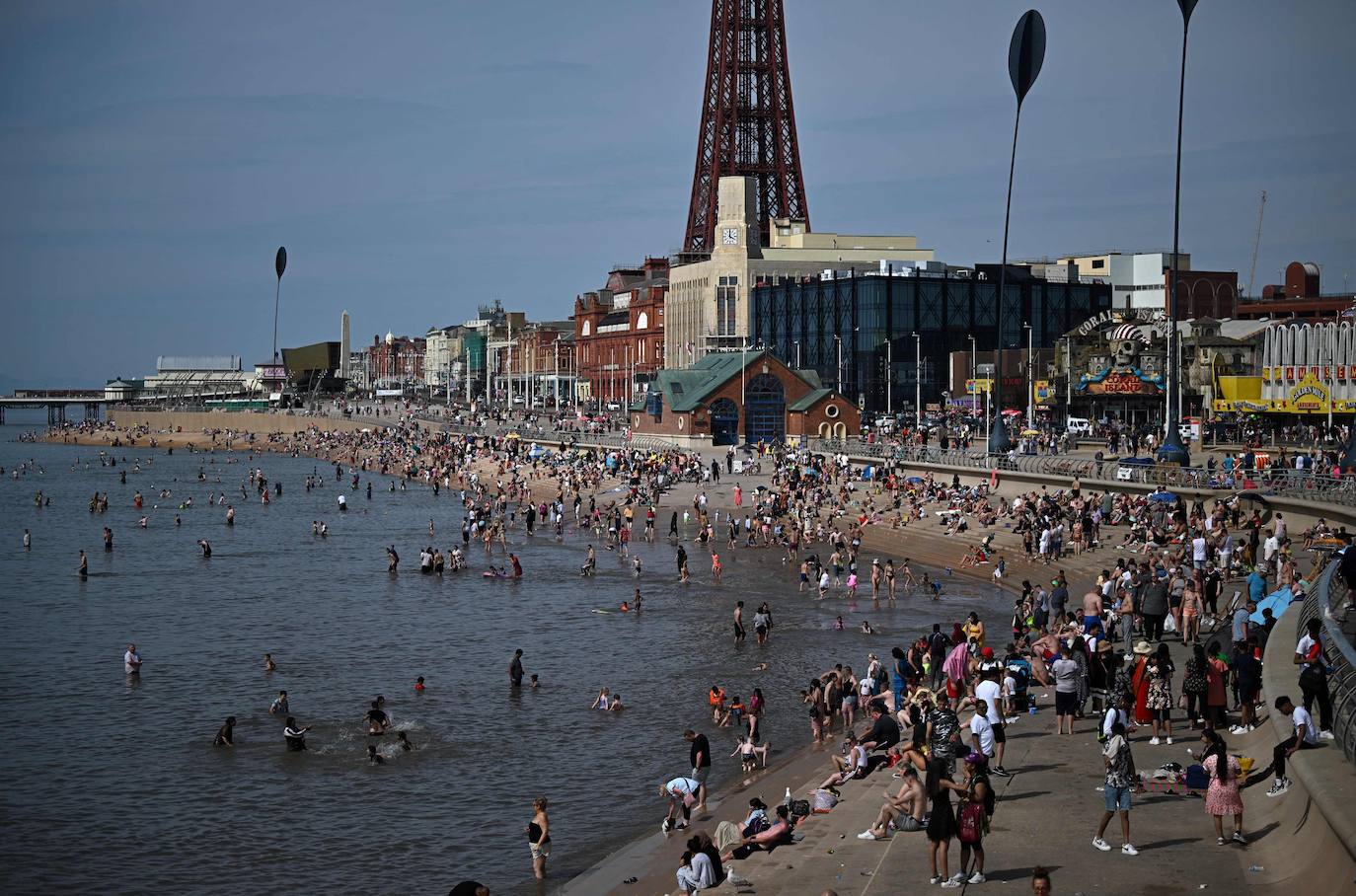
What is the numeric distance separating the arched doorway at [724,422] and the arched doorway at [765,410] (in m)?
0.61

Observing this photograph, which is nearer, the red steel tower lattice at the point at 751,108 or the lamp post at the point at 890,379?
the lamp post at the point at 890,379

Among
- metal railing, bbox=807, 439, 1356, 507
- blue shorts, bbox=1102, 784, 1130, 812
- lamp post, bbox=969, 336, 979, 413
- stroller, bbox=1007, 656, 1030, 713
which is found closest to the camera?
blue shorts, bbox=1102, 784, 1130, 812

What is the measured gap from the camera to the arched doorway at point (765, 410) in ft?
244

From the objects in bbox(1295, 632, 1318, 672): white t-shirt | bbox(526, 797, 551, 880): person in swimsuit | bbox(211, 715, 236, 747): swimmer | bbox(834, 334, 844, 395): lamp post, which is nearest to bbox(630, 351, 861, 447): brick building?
bbox(834, 334, 844, 395): lamp post

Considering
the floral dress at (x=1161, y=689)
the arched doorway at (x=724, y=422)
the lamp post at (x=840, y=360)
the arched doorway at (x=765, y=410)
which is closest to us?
the floral dress at (x=1161, y=689)

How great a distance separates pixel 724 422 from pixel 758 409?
74.8 inches

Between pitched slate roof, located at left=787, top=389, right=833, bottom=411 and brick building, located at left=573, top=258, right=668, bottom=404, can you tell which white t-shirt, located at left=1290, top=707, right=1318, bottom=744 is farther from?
brick building, located at left=573, top=258, right=668, bottom=404

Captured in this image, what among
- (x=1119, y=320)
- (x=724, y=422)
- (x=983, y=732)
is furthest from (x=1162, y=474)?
(x=724, y=422)

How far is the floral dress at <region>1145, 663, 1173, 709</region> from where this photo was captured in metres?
16.8

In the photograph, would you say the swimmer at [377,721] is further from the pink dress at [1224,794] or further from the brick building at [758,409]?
the brick building at [758,409]

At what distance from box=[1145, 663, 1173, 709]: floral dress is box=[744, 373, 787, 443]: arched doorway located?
2244 inches

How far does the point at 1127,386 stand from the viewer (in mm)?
63438

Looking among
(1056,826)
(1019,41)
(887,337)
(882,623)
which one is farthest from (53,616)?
(887,337)

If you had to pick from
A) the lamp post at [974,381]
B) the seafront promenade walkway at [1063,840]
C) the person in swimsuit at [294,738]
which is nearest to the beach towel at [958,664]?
the seafront promenade walkway at [1063,840]
